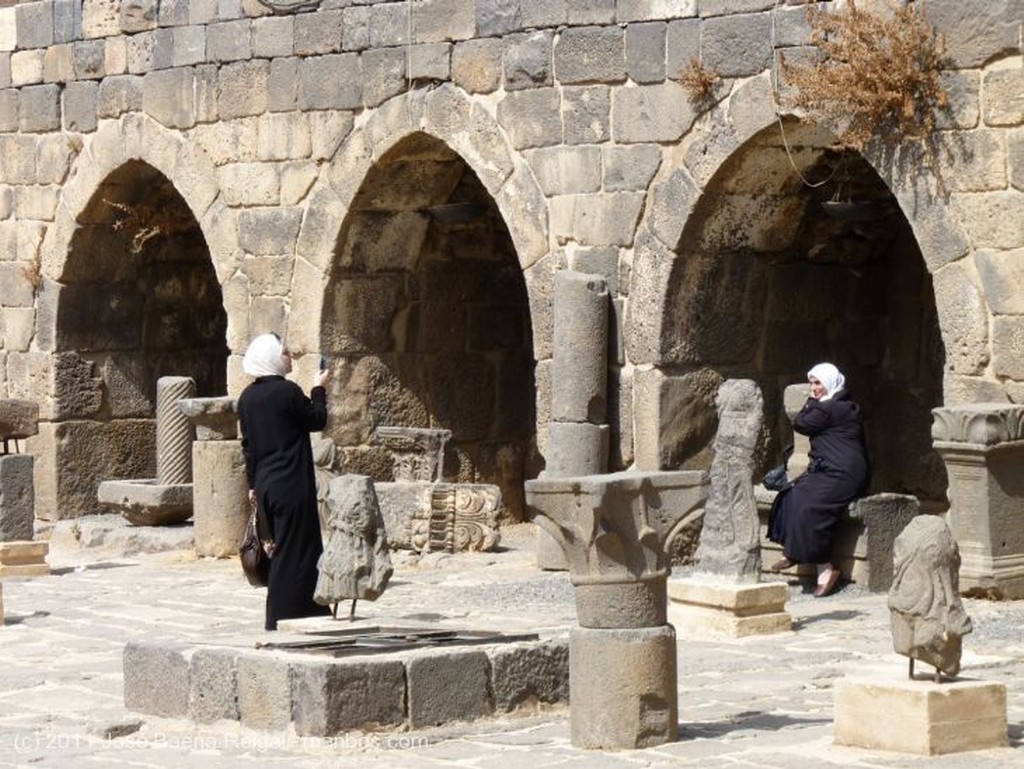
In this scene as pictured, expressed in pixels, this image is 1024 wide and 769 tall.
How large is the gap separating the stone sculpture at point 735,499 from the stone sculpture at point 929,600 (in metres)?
2.72

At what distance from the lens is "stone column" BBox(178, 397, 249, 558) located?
12.7 meters

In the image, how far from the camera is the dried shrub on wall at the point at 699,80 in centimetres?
1117

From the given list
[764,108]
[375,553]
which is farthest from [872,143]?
[375,553]

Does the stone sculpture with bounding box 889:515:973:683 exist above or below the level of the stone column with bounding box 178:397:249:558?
below

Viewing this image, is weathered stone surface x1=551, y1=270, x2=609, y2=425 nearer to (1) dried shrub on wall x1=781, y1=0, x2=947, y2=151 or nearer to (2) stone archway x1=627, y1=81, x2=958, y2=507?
(2) stone archway x1=627, y1=81, x2=958, y2=507

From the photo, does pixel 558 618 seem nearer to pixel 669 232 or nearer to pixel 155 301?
pixel 669 232

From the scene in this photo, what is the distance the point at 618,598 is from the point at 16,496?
623 centimetres

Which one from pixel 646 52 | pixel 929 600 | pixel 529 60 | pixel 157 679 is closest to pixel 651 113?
pixel 646 52

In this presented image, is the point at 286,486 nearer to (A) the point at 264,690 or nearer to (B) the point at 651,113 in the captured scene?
(A) the point at 264,690

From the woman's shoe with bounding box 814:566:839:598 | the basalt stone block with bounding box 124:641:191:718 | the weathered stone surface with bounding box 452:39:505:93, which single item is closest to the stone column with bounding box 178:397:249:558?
the weathered stone surface with bounding box 452:39:505:93

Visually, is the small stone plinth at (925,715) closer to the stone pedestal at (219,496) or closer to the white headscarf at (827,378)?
the white headscarf at (827,378)

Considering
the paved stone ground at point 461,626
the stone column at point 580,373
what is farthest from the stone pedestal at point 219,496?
the stone column at point 580,373

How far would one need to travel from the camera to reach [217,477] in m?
12.7

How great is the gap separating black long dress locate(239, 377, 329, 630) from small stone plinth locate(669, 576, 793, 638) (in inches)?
63.9
